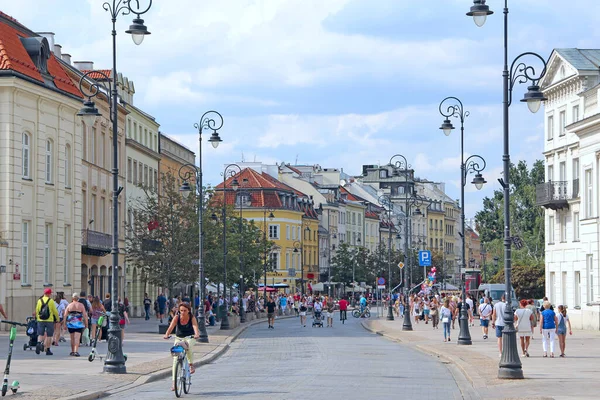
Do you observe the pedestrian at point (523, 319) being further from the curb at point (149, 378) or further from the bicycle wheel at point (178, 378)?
the bicycle wheel at point (178, 378)

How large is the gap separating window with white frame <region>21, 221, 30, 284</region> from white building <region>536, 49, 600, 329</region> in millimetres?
25269

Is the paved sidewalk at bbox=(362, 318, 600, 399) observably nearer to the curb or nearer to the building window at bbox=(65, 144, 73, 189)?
the curb

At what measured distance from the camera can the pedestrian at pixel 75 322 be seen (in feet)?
102

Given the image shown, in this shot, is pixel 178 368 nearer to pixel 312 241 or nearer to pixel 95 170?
pixel 95 170

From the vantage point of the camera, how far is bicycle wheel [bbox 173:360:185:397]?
19.7 metres

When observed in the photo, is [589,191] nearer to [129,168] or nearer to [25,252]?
[25,252]

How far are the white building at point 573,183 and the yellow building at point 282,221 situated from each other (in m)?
62.9

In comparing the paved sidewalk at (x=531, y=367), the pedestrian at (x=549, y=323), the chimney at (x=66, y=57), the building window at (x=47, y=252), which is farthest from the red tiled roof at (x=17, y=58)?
the pedestrian at (x=549, y=323)

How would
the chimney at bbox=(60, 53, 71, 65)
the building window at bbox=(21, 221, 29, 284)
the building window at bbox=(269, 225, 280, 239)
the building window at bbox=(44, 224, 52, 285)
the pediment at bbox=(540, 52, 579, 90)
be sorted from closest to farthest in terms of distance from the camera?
the building window at bbox=(21, 221, 29, 284)
the building window at bbox=(44, 224, 52, 285)
the pediment at bbox=(540, 52, 579, 90)
the chimney at bbox=(60, 53, 71, 65)
the building window at bbox=(269, 225, 280, 239)

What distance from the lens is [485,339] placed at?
44656 mm

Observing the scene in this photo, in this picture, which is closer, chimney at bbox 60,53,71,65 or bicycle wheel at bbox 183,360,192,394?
bicycle wheel at bbox 183,360,192,394

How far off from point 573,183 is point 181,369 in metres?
44.5

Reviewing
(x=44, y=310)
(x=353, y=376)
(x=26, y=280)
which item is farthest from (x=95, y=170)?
(x=353, y=376)

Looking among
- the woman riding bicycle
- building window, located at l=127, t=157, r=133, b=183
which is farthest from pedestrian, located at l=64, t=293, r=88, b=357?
building window, located at l=127, t=157, r=133, b=183
